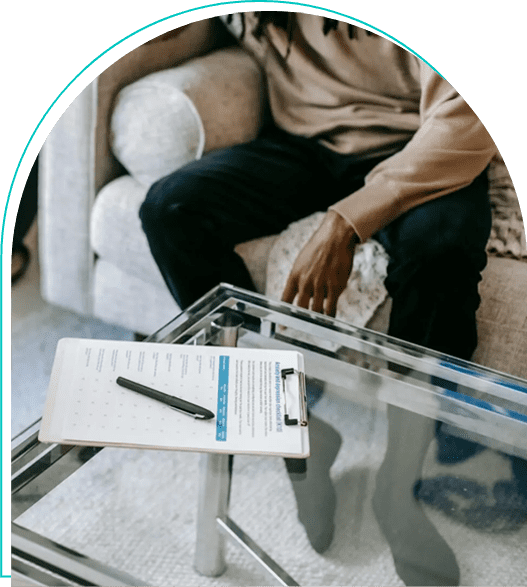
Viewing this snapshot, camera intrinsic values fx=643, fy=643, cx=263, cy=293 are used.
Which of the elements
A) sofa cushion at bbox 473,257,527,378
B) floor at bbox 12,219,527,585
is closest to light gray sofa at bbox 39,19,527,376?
sofa cushion at bbox 473,257,527,378

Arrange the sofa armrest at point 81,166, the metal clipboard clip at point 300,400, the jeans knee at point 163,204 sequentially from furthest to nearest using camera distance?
the jeans knee at point 163,204
the sofa armrest at point 81,166
the metal clipboard clip at point 300,400

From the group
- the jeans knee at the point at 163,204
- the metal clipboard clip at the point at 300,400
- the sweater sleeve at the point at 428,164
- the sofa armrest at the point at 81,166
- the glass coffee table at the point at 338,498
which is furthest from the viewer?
the jeans knee at the point at 163,204

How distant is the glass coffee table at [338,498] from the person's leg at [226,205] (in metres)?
0.31

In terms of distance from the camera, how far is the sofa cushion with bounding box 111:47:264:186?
1176 millimetres

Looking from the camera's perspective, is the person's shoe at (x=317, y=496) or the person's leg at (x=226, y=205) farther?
the person's leg at (x=226, y=205)

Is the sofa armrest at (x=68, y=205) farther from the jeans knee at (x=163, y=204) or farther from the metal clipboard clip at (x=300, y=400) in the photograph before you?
the metal clipboard clip at (x=300, y=400)

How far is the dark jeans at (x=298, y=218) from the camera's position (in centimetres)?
111

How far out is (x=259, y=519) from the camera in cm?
82

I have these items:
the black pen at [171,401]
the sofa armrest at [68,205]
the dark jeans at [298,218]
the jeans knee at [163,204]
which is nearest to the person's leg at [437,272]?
the dark jeans at [298,218]

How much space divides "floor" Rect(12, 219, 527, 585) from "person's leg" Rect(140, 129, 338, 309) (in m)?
0.43

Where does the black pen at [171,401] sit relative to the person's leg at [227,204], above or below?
below

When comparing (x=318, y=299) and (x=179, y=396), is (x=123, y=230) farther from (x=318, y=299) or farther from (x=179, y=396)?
(x=179, y=396)

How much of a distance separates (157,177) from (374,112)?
1.45 feet

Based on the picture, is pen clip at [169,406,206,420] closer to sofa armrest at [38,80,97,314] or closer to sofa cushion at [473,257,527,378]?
sofa cushion at [473,257,527,378]
